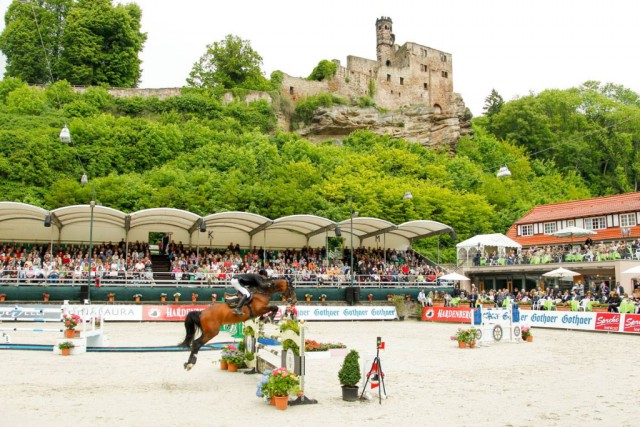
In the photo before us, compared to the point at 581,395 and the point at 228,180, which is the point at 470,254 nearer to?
the point at 228,180

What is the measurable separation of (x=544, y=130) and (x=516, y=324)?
219 ft

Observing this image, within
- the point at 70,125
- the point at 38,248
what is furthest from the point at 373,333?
the point at 70,125

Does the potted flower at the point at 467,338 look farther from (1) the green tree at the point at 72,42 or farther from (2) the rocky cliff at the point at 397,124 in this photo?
(1) the green tree at the point at 72,42

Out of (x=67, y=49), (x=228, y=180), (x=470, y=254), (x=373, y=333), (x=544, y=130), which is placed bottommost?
(x=373, y=333)

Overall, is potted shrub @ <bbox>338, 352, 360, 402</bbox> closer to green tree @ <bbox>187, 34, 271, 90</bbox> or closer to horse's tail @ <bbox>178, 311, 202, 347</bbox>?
horse's tail @ <bbox>178, 311, 202, 347</bbox>

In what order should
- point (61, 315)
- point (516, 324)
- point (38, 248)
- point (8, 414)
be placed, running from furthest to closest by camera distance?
point (38, 248) → point (516, 324) → point (61, 315) → point (8, 414)

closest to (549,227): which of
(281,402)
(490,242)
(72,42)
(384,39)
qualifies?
(490,242)

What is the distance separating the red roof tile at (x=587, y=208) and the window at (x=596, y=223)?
49cm

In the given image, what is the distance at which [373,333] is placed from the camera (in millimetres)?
27266

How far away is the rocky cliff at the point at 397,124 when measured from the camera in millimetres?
76438

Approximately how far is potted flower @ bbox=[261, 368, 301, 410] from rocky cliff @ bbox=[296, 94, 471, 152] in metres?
66.3

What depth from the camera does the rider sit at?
1272cm

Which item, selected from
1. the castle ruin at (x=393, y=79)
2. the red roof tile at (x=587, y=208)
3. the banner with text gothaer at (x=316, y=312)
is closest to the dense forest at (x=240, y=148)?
the castle ruin at (x=393, y=79)

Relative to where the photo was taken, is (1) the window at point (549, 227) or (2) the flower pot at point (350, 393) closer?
(2) the flower pot at point (350, 393)
